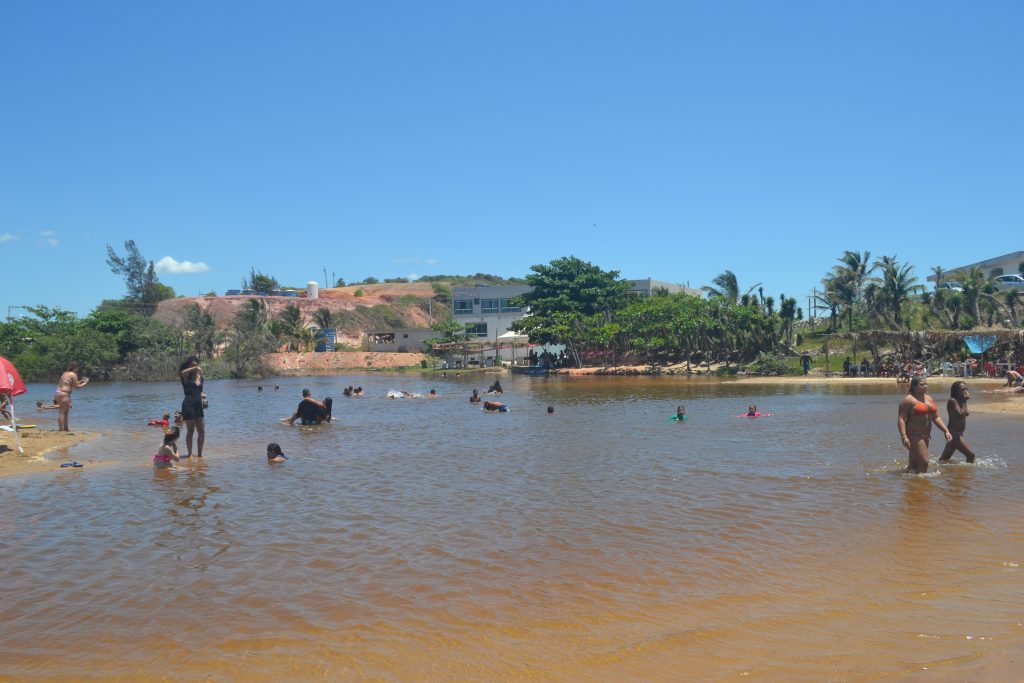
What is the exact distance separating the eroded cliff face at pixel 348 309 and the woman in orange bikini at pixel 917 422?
77.2 metres

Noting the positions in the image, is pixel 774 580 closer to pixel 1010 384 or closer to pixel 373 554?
pixel 373 554

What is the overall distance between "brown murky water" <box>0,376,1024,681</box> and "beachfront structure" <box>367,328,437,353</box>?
57.4 meters

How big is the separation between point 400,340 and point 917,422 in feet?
215

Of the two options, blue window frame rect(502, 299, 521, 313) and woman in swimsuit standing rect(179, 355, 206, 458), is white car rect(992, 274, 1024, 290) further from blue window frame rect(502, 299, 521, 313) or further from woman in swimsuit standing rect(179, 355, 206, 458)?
woman in swimsuit standing rect(179, 355, 206, 458)

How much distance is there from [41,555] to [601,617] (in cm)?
597

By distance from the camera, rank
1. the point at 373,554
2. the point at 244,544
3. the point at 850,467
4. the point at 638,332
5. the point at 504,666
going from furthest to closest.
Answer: the point at 638,332 → the point at 850,467 → the point at 244,544 → the point at 373,554 → the point at 504,666

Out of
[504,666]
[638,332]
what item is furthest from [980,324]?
[504,666]

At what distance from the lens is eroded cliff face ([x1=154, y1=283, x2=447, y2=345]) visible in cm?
9175

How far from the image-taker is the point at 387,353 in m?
70.6

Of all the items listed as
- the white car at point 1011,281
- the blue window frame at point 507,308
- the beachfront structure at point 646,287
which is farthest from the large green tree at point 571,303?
the white car at point 1011,281

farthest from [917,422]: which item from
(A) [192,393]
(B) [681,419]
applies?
(A) [192,393]

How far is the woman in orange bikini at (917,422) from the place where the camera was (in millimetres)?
10969

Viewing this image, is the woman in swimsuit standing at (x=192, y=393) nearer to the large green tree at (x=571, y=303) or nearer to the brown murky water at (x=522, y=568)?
the brown murky water at (x=522, y=568)

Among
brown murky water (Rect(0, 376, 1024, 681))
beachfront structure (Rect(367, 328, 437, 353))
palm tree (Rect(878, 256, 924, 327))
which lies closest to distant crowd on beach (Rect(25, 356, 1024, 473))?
brown murky water (Rect(0, 376, 1024, 681))
